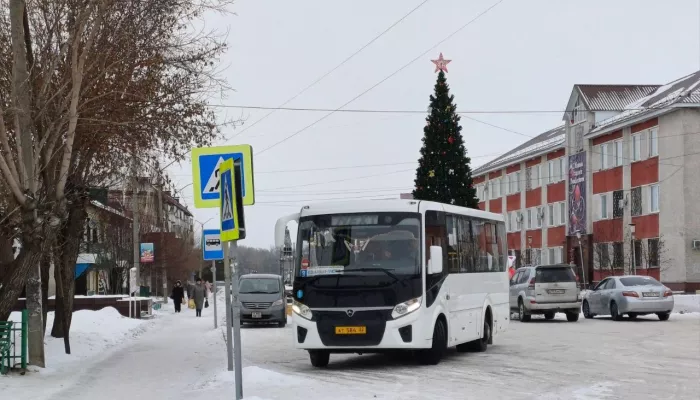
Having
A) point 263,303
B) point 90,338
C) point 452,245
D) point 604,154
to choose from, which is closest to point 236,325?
point 452,245

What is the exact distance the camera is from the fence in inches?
636

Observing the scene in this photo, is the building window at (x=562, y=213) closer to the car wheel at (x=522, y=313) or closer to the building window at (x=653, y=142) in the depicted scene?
the building window at (x=653, y=142)

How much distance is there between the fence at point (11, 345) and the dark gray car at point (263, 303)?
16285mm

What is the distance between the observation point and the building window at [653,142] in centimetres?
5394

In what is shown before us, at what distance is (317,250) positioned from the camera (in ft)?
56.6

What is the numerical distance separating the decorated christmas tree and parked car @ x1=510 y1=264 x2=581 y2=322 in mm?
21259

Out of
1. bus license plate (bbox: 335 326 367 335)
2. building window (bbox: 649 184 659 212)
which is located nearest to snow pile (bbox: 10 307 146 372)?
bus license plate (bbox: 335 326 367 335)

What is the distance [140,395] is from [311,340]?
3.73 metres

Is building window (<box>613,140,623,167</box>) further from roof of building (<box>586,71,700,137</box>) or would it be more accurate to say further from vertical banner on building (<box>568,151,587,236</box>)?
vertical banner on building (<box>568,151,587,236</box>)

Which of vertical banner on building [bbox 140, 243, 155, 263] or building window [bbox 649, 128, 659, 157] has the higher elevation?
building window [bbox 649, 128, 659, 157]

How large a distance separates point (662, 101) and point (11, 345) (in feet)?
141

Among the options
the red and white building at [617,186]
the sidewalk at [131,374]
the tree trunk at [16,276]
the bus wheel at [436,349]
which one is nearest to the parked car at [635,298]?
the sidewalk at [131,374]

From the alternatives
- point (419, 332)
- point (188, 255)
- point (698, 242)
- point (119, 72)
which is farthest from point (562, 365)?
point (188, 255)

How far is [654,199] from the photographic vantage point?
5472cm
